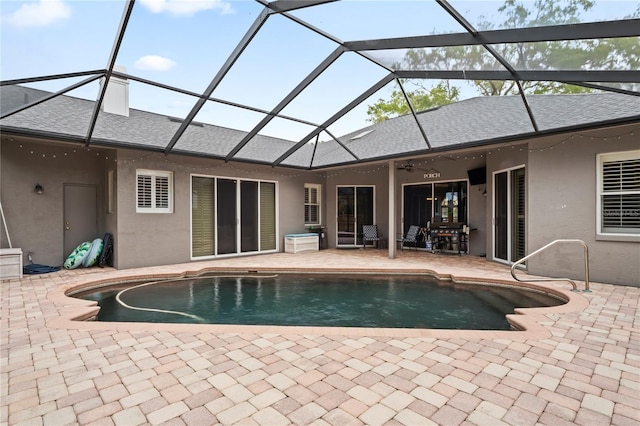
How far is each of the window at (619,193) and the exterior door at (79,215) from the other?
10738mm

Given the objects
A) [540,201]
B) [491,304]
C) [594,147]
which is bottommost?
[491,304]

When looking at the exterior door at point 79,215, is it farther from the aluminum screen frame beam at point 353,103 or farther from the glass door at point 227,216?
the aluminum screen frame beam at point 353,103

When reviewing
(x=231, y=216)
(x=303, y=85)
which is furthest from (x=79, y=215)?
(x=303, y=85)

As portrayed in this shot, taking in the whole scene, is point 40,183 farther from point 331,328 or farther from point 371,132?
point 371,132

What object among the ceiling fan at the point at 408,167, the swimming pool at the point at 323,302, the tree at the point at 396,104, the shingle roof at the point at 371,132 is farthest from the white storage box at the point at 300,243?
the tree at the point at 396,104

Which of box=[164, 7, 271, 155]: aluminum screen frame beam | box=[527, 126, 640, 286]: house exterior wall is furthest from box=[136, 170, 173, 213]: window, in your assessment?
box=[527, 126, 640, 286]: house exterior wall

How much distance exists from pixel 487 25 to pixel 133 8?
4107mm

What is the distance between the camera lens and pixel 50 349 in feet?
9.89

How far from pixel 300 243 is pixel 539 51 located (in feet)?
25.1

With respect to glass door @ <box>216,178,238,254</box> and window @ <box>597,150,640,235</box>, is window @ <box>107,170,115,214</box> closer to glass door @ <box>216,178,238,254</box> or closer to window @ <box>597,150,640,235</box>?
glass door @ <box>216,178,238,254</box>

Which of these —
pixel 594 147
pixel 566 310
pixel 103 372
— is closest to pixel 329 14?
pixel 103 372

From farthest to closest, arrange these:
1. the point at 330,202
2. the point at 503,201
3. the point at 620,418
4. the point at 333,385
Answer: the point at 330,202, the point at 503,201, the point at 333,385, the point at 620,418

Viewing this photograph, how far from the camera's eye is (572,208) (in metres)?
6.11

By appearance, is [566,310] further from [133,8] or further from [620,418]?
[133,8]
